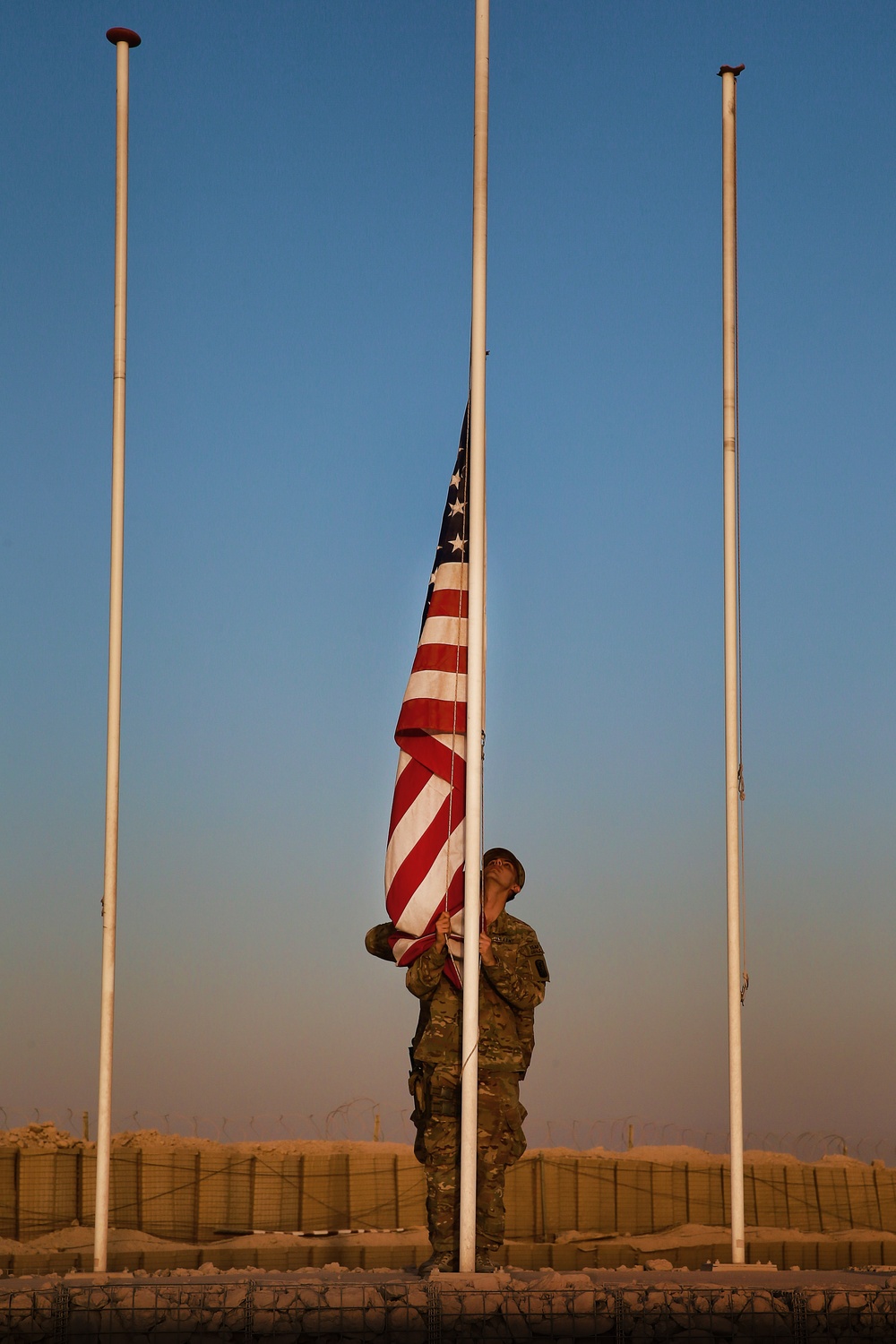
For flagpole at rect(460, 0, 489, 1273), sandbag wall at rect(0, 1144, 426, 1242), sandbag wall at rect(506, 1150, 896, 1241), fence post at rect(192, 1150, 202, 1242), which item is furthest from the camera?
sandbag wall at rect(506, 1150, 896, 1241)

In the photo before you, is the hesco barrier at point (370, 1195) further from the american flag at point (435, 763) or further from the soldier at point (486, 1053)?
the american flag at point (435, 763)

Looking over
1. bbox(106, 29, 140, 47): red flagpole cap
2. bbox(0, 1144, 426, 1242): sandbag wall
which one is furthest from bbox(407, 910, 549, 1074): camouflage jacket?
bbox(0, 1144, 426, 1242): sandbag wall

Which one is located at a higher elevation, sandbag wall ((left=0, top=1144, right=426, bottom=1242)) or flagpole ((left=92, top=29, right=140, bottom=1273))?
flagpole ((left=92, top=29, right=140, bottom=1273))

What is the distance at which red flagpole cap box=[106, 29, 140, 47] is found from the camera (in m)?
10.8

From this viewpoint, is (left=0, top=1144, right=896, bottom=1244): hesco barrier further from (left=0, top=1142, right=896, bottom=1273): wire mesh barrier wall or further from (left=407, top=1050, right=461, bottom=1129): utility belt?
(left=407, top=1050, right=461, bottom=1129): utility belt

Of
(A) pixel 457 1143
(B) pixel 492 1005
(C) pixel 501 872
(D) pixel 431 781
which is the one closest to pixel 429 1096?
(A) pixel 457 1143

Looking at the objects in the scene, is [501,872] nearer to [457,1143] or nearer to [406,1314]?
[457,1143]

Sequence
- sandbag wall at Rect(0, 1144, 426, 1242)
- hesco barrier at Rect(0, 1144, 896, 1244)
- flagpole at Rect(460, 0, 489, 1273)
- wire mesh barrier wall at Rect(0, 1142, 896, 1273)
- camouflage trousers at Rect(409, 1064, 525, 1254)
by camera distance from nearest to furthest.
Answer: flagpole at Rect(460, 0, 489, 1273)
camouflage trousers at Rect(409, 1064, 525, 1254)
wire mesh barrier wall at Rect(0, 1142, 896, 1273)
sandbag wall at Rect(0, 1144, 426, 1242)
hesco barrier at Rect(0, 1144, 896, 1244)

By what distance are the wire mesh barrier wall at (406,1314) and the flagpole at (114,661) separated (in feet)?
3.20

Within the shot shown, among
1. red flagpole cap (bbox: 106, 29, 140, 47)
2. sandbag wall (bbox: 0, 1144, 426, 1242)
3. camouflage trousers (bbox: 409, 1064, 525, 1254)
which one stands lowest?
sandbag wall (bbox: 0, 1144, 426, 1242)

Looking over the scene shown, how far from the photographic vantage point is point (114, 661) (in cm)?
1020

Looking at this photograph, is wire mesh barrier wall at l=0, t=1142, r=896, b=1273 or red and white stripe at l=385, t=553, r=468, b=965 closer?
red and white stripe at l=385, t=553, r=468, b=965

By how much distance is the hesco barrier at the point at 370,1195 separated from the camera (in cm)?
1914

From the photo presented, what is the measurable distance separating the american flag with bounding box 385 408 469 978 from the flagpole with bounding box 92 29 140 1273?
1.74 metres
